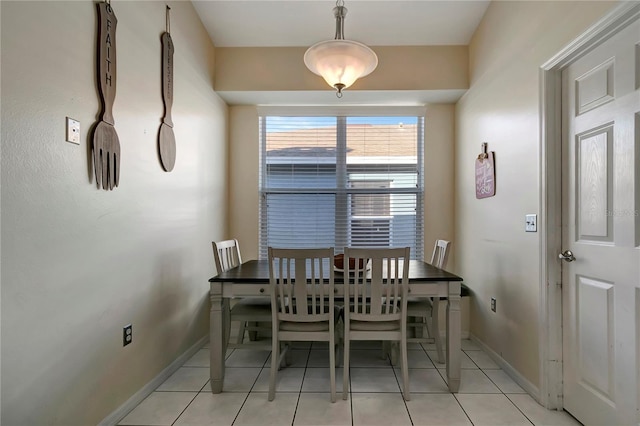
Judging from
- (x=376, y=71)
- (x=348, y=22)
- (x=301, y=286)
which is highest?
(x=348, y=22)

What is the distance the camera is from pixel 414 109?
135 inches

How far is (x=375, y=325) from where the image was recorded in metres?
2.06

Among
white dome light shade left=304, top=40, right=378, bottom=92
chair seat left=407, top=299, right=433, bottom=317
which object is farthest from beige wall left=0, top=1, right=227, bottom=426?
chair seat left=407, top=299, right=433, bottom=317

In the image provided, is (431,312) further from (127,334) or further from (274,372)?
(127,334)

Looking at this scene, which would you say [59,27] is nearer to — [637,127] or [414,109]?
[637,127]

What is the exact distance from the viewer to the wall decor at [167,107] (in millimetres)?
2162

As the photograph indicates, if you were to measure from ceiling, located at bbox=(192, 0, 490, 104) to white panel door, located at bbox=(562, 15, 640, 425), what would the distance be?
4.40 ft

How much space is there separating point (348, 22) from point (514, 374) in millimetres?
3148

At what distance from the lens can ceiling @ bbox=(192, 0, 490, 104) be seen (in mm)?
2615

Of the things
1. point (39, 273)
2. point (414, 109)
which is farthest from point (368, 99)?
point (39, 273)

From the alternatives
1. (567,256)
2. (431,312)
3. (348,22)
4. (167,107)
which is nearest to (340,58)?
(348,22)

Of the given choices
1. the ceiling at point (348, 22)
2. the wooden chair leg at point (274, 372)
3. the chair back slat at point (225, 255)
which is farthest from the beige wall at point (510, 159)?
the chair back slat at point (225, 255)

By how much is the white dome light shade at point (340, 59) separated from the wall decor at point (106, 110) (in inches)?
43.3

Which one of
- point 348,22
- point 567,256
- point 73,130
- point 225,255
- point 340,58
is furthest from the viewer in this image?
point 348,22
